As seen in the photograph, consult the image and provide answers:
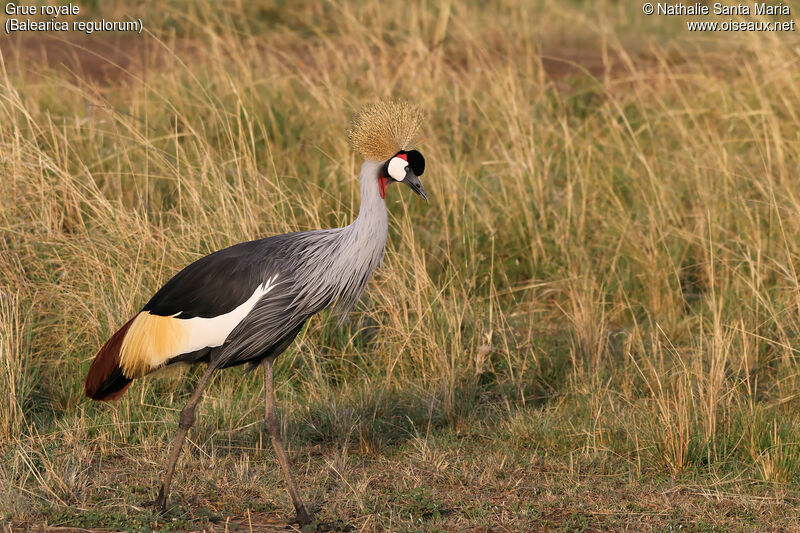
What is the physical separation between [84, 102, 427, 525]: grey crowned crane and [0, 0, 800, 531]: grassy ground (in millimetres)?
524

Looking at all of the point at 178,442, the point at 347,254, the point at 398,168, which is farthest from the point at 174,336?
the point at 398,168

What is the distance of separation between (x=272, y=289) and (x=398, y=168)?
630mm

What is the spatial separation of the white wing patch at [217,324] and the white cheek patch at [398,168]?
22.2 inches

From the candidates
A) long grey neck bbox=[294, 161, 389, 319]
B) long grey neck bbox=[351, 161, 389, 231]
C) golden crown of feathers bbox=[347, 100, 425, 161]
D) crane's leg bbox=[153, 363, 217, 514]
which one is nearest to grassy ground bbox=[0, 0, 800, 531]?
crane's leg bbox=[153, 363, 217, 514]

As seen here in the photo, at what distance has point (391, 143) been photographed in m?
3.77

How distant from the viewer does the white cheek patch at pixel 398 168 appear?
12.3 ft

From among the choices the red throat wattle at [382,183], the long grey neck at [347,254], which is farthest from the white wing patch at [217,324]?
the red throat wattle at [382,183]

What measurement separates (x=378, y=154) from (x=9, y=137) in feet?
8.11

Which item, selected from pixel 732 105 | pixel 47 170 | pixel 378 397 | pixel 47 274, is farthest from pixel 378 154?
pixel 732 105

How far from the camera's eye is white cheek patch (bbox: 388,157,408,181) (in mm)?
3752

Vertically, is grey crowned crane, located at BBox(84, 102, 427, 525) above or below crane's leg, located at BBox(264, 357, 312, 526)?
above

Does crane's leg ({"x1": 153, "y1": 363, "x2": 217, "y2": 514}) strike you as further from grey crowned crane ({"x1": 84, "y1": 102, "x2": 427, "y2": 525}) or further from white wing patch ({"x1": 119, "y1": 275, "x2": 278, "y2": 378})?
white wing patch ({"x1": 119, "y1": 275, "x2": 278, "y2": 378})

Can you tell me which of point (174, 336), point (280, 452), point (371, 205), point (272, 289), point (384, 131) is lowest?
point (280, 452)

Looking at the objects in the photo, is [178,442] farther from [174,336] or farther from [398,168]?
[398,168]
